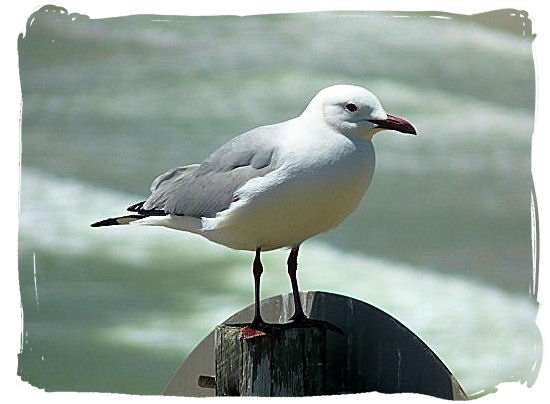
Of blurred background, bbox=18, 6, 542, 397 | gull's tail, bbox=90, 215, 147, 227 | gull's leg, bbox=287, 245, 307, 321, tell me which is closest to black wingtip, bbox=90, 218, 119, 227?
gull's tail, bbox=90, 215, 147, 227

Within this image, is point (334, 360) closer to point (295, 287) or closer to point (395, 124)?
point (295, 287)

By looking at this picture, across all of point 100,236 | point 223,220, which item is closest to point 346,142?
point 223,220

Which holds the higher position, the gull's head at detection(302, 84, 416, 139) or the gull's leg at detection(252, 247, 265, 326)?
the gull's head at detection(302, 84, 416, 139)

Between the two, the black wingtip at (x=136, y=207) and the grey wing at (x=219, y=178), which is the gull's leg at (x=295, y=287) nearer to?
the grey wing at (x=219, y=178)

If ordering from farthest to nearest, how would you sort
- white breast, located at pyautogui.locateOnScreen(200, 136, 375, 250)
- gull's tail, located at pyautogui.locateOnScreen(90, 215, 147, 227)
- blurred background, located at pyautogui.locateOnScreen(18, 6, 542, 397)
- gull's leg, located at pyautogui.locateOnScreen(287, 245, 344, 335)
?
blurred background, located at pyautogui.locateOnScreen(18, 6, 542, 397)
gull's tail, located at pyautogui.locateOnScreen(90, 215, 147, 227)
gull's leg, located at pyautogui.locateOnScreen(287, 245, 344, 335)
white breast, located at pyautogui.locateOnScreen(200, 136, 375, 250)

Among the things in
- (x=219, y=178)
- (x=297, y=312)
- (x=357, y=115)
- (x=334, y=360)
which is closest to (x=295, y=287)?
(x=297, y=312)

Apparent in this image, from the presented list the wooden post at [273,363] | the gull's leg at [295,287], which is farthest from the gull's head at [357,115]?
the wooden post at [273,363]

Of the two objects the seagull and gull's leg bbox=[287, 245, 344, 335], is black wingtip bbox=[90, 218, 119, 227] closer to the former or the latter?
the seagull
